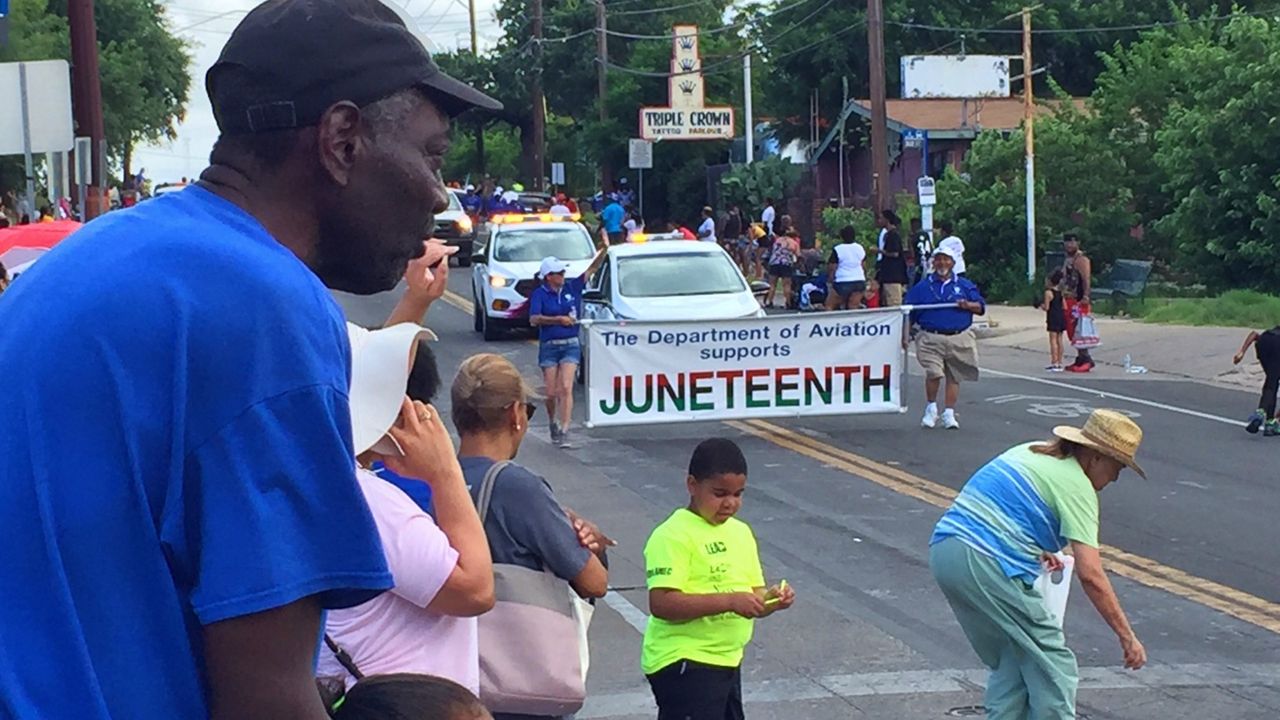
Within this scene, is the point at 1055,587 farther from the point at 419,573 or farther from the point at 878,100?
the point at 878,100

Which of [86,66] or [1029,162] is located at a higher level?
[86,66]

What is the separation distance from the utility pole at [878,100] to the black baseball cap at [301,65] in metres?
31.4

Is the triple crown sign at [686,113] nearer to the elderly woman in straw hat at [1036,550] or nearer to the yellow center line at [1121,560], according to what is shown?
the yellow center line at [1121,560]

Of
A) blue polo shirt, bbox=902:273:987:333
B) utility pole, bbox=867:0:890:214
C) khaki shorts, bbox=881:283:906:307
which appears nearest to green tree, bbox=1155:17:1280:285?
utility pole, bbox=867:0:890:214

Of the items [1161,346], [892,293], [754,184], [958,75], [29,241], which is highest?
[958,75]

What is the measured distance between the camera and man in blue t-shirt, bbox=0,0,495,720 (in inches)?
70.5

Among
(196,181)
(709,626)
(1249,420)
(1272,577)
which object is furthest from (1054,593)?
(1249,420)

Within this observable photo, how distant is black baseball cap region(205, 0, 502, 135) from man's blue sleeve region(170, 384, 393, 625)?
15.1 inches

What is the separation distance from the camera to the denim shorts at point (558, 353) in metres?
16.5

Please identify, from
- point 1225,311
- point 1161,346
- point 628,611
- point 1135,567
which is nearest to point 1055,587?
point 628,611

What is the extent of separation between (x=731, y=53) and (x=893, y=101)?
983cm

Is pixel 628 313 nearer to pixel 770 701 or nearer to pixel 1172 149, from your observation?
pixel 770 701

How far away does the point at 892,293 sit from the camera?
2723 cm

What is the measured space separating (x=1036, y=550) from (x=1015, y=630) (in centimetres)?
31
